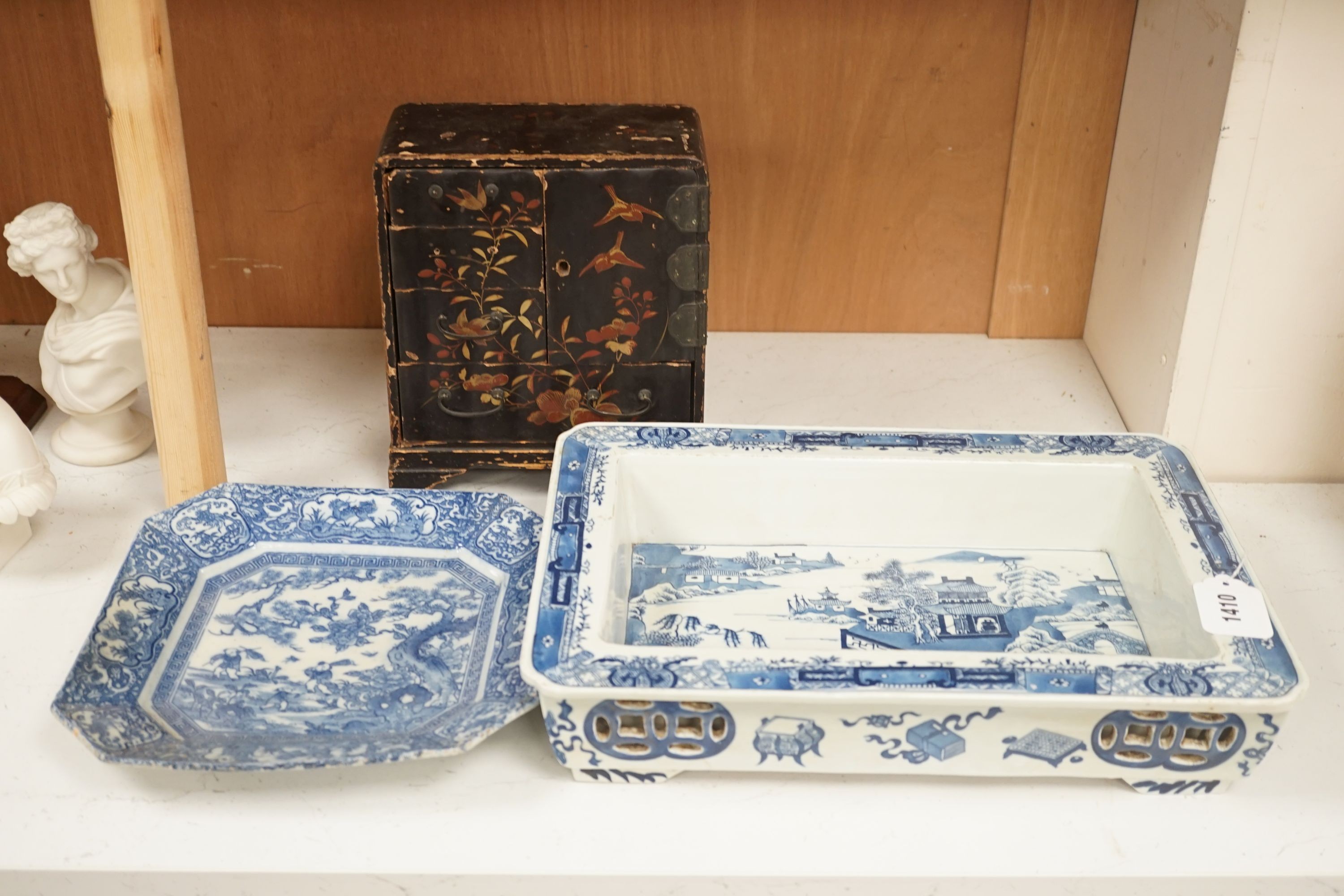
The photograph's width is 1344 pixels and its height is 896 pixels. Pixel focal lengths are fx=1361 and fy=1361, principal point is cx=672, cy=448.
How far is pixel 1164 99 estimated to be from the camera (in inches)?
57.7

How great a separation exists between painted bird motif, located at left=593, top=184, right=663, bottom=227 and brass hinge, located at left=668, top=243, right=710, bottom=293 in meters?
0.04

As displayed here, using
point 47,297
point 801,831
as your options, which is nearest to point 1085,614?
point 801,831

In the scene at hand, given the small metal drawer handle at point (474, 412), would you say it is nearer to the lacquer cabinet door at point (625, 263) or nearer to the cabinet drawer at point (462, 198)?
the lacquer cabinet door at point (625, 263)

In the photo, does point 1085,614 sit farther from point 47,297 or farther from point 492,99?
point 47,297

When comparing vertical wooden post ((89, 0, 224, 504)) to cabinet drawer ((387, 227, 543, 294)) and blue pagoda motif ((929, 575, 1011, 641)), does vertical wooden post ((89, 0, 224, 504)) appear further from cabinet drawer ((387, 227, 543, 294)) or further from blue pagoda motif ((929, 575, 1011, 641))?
blue pagoda motif ((929, 575, 1011, 641))

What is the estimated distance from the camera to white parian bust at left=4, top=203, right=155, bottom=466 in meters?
1.34

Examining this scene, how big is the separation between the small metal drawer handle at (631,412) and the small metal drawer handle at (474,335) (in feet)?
0.38

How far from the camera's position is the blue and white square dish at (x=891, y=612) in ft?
3.34

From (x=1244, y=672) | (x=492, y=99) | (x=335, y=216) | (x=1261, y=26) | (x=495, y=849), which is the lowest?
(x=495, y=849)

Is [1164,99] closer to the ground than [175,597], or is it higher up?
higher up

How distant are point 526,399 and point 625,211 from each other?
225 mm

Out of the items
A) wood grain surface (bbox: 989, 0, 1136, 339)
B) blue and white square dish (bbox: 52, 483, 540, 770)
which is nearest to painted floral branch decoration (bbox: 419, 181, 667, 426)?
blue and white square dish (bbox: 52, 483, 540, 770)

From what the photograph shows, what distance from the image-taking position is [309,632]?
125 cm

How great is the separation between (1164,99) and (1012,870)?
868 millimetres
